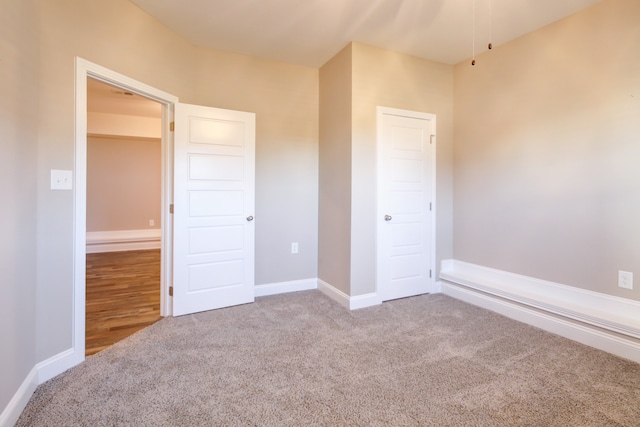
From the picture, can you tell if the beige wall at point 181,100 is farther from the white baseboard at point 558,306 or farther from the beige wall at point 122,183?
the beige wall at point 122,183

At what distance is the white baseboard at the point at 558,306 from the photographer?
2.28m

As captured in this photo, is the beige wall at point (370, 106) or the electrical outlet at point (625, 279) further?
the beige wall at point (370, 106)

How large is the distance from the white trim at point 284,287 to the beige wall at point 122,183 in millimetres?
4367

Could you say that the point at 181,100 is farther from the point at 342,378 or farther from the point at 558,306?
the point at 558,306

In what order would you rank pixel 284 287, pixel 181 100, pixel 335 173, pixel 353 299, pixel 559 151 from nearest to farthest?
pixel 559 151 < pixel 181 100 < pixel 353 299 < pixel 335 173 < pixel 284 287

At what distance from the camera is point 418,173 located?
358cm

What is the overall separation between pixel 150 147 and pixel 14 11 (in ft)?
17.8

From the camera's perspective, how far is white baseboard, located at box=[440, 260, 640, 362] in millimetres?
2279

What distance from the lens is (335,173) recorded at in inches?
138

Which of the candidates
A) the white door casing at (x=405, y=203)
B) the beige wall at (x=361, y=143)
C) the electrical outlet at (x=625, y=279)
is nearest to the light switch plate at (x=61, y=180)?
the beige wall at (x=361, y=143)

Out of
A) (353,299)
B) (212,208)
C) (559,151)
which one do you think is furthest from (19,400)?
(559,151)

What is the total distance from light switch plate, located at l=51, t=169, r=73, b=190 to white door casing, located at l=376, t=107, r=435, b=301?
266cm

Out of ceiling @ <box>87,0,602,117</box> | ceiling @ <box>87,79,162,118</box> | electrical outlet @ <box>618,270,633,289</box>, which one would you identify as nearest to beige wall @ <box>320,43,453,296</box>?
ceiling @ <box>87,0,602,117</box>

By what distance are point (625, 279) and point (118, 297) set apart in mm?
4906
